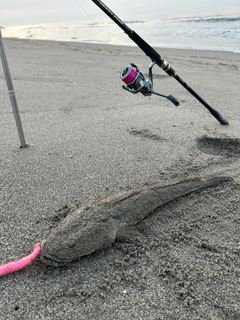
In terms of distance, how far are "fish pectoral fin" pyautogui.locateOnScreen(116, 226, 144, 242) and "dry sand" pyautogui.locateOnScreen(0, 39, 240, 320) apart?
37mm

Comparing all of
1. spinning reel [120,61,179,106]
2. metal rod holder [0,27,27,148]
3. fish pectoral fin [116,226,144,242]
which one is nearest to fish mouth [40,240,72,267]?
fish pectoral fin [116,226,144,242]

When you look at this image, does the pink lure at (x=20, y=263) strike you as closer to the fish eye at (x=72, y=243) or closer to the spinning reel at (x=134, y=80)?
the fish eye at (x=72, y=243)

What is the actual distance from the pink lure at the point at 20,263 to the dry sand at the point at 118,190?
0.04 m

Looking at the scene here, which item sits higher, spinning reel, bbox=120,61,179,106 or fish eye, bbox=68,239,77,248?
spinning reel, bbox=120,61,179,106

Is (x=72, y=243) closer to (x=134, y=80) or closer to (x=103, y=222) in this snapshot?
(x=103, y=222)

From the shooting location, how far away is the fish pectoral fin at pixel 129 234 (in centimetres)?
187

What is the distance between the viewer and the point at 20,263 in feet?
5.44

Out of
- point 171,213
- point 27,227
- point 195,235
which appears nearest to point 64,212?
point 27,227

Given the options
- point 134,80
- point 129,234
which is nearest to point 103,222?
point 129,234

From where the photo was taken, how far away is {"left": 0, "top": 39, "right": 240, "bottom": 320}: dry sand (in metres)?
1.51

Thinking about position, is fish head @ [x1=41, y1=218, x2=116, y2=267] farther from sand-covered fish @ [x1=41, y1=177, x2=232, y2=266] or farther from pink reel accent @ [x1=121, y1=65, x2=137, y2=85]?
pink reel accent @ [x1=121, y1=65, x2=137, y2=85]

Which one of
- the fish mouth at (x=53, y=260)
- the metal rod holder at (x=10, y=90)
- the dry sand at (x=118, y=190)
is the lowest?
the dry sand at (x=118, y=190)

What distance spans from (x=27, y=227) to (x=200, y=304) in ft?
3.79

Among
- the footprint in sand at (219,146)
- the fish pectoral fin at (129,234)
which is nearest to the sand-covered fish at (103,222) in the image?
the fish pectoral fin at (129,234)
